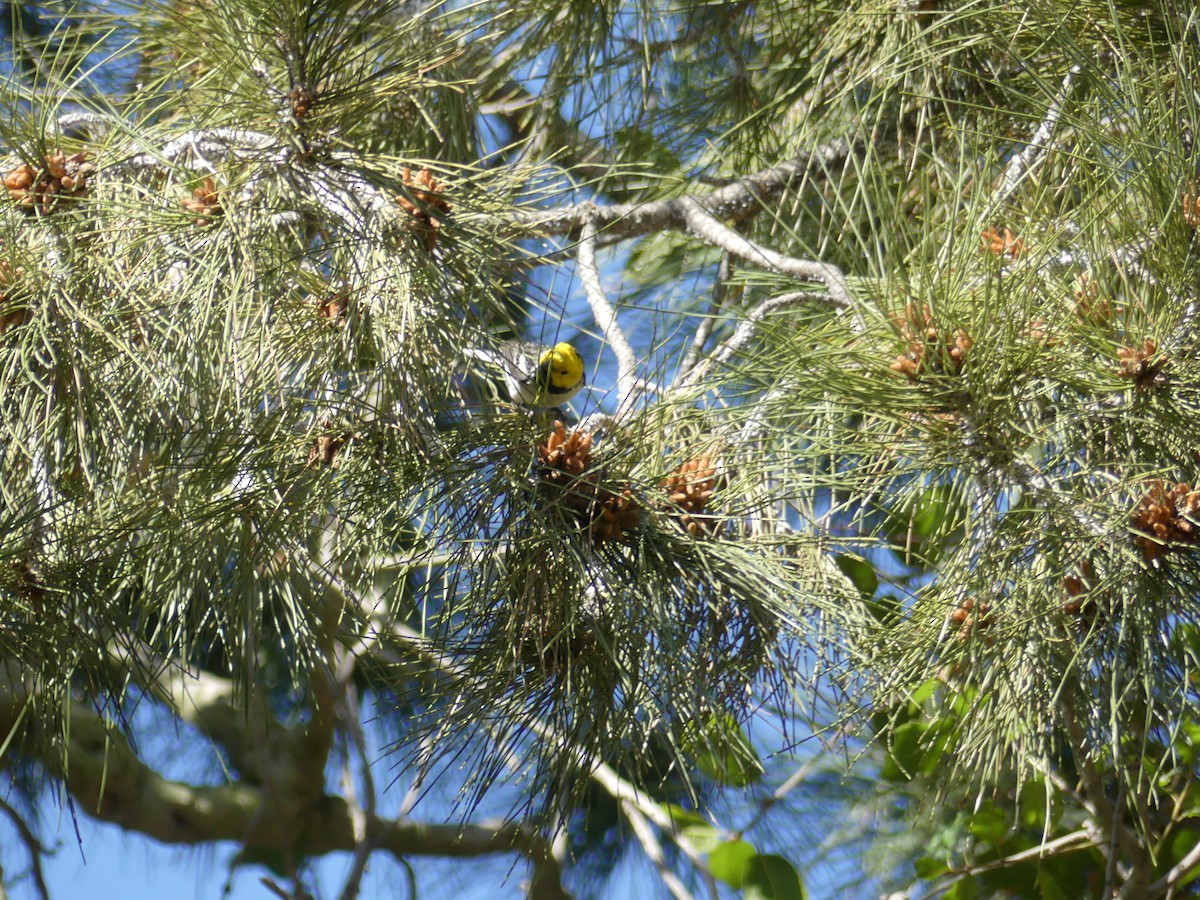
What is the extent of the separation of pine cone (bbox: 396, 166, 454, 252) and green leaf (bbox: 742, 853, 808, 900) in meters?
0.74

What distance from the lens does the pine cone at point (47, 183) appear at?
73 cm

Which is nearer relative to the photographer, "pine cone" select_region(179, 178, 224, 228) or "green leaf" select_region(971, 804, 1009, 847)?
"pine cone" select_region(179, 178, 224, 228)

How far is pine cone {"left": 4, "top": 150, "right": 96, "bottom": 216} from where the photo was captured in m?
0.73

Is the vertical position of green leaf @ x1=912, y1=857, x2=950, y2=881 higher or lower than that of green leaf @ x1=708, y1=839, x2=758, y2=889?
lower

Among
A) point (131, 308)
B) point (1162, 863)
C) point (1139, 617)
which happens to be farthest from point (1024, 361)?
point (1162, 863)

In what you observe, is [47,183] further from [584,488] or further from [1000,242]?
[1000,242]

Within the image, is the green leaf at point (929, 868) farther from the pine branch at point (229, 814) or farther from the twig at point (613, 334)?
the twig at point (613, 334)

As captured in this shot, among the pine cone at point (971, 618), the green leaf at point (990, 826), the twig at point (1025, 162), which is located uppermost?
the twig at point (1025, 162)

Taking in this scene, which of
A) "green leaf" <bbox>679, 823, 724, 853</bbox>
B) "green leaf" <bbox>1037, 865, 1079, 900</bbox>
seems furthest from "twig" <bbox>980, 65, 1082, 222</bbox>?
"green leaf" <bbox>679, 823, 724, 853</bbox>

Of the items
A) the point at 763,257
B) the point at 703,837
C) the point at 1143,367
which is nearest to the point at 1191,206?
the point at 1143,367

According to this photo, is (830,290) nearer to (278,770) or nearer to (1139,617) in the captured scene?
(1139,617)

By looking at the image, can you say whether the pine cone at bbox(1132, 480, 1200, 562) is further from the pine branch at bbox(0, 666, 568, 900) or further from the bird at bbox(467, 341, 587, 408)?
the pine branch at bbox(0, 666, 568, 900)

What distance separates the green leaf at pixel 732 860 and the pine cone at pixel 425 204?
0.74m

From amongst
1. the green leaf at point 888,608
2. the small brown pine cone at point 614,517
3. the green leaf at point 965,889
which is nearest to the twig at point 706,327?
the small brown pine cone at point 614,517
